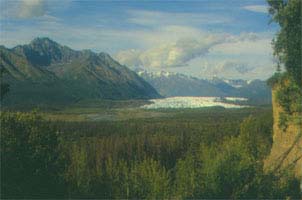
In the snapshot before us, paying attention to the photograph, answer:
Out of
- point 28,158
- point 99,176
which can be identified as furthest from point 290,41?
point 99,176

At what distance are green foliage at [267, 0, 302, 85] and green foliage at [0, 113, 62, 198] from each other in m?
16.0

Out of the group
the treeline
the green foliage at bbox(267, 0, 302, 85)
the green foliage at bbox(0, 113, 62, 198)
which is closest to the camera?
the green foliage at bbox(267, 0, 302, 85)

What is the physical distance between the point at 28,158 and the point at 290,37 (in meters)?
17.2

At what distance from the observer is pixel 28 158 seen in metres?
34.1

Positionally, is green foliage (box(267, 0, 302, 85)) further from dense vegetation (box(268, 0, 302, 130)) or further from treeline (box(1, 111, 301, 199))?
treeline (box(1, 111, 301, 199))

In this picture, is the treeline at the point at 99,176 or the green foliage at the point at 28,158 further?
the treeline at the point at 99,176

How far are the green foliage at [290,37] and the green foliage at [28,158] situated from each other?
630 inches

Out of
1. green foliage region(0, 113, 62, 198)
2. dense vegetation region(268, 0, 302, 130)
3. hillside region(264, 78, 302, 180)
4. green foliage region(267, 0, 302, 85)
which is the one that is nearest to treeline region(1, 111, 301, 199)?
green foliage region(0, 113, 62, 198)

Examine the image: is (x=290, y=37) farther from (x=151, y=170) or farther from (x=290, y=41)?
(x=151, y=170)

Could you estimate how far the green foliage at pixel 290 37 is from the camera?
29.7 meters

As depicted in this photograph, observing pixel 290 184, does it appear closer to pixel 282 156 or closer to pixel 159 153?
pixel 282 156

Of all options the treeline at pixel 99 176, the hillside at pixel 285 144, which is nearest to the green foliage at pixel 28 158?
the treeline at pixel 99 176

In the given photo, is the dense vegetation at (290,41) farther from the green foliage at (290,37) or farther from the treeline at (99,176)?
the treeline at (99,176)

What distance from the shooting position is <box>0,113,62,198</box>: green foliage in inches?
1264
